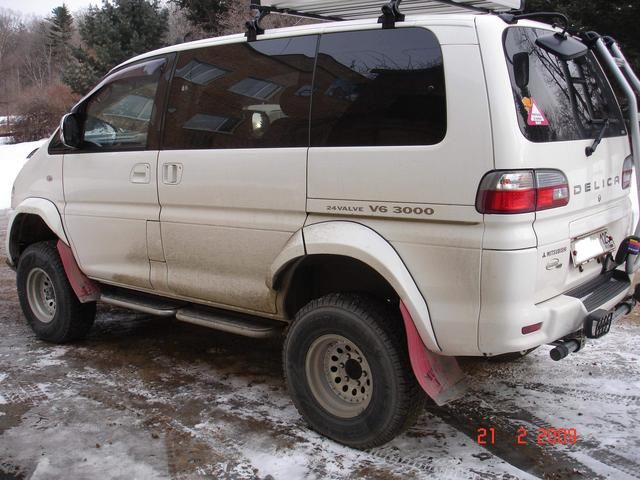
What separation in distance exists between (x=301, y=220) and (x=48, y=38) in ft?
208

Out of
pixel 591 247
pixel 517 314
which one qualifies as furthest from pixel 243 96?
pixel 591 247

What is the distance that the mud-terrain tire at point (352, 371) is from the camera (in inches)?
120

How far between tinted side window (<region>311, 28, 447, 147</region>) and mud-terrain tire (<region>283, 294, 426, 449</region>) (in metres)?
0.87

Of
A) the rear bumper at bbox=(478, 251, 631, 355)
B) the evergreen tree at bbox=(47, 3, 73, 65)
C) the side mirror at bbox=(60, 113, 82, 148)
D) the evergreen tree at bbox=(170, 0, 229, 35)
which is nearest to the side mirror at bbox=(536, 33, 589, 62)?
the rear bumper at bbox=(478, 251, 631, 355)

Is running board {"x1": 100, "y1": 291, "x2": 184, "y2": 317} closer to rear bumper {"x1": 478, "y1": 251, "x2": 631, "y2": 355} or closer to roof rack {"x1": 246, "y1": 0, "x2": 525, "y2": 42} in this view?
roof rack {"x1": 246, "y1": 0, "x2": 525, "y2": 42}

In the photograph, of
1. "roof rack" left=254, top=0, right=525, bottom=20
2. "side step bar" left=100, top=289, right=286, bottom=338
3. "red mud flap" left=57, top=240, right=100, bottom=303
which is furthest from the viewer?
"red mud flap" left=57, top=240, right=100, bottom=303

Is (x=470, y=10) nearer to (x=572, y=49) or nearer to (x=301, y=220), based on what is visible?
(x=572, y=49)

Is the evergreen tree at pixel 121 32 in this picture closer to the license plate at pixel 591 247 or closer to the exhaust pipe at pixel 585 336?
the license plate at pixel 591 247

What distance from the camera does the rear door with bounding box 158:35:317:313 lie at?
132 inches

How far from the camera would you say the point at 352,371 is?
130 inches

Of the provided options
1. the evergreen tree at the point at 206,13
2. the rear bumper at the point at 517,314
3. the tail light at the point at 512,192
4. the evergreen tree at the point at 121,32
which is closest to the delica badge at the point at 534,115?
the tail light at the point at 512,192

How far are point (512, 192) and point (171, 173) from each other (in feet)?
7.12

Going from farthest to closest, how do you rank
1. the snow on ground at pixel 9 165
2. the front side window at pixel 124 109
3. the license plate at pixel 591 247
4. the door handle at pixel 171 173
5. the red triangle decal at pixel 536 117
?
the snow on ground at pixel 9 165 → the front side window at pixel 124 109 → the door handle at pixel 171 173 → the license plate at pixel 591 247 → the red triangle decal at pixel 536 117

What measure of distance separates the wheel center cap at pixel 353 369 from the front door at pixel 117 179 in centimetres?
160
